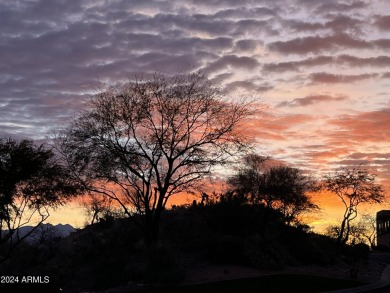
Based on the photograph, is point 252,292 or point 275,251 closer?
point 252,292

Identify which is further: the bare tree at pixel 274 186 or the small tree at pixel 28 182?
the bare tree at pixel 274 186

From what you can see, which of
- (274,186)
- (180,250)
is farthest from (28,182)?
(274,186)

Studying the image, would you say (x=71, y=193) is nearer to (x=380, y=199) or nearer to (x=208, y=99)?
(x=208, y=99)

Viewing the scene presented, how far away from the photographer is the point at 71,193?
31438 mm

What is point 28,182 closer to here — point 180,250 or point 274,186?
point 180,250

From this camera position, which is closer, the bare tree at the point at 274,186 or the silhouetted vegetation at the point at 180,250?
the silhouetted vegetation at the point at 180,250

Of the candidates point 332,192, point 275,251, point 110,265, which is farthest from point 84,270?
point 332,192

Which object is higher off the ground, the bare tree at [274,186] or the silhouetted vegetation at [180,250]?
the bare tree at [274,186]

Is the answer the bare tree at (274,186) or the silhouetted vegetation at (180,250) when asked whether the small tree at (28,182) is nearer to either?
the silhouetted vegetation at (180,250)

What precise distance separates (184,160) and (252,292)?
468 inches

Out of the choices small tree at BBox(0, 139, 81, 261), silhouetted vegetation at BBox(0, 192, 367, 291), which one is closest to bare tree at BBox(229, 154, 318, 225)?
silhouetted vegetation at BBox(0, 192, 367, 291)

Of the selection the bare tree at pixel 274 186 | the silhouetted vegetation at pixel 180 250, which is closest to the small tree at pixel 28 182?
the silhouetted vegetation at pixel 180 250

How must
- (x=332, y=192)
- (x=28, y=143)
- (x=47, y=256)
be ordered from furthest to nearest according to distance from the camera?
(x=332, y=192) < (x=47, y=256) < (x=28, y=143)

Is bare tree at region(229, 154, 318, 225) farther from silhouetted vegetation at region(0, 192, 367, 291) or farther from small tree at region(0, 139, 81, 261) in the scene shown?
small tree at region(0, 139, 81, 261)
